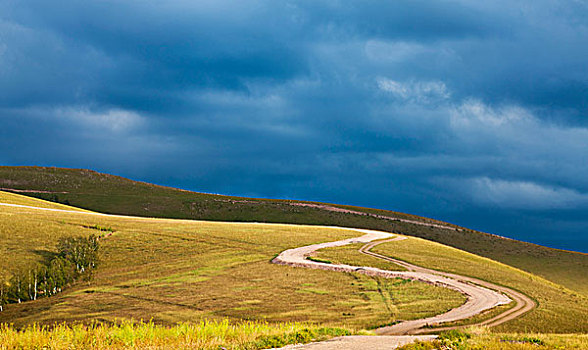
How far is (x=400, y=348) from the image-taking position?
486 inches

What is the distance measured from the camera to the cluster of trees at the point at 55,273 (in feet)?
91.6

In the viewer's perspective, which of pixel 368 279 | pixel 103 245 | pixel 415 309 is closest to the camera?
pixel 415 309

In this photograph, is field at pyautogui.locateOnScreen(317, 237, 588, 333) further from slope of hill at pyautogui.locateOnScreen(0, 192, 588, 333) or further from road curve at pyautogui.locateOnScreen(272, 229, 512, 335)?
road curve at pyautogui.locateOnScreen(272, 229, 512, 335)

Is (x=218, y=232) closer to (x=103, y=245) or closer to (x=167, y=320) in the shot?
(x=103, y=245)

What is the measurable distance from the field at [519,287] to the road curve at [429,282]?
1.75m

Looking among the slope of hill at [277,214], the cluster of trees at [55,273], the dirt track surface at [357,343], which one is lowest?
the cluster of trees at [55,273]

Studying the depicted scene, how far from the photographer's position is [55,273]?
29984mm

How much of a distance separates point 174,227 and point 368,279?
23977 mm

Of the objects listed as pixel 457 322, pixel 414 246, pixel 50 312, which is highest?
pixel 414 246

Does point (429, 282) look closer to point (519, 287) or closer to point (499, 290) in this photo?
point (499, 290)

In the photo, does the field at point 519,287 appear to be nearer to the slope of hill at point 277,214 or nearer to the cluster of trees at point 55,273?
the cluster of trees at point 55,273

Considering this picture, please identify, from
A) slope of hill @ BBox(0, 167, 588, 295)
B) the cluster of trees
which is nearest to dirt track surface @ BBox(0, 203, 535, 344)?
the cluster of trees

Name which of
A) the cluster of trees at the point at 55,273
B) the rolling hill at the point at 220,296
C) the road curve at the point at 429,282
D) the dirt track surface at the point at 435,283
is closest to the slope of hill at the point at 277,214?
the rolling hill at the point at 220,296

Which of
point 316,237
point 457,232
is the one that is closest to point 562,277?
point 457,232
